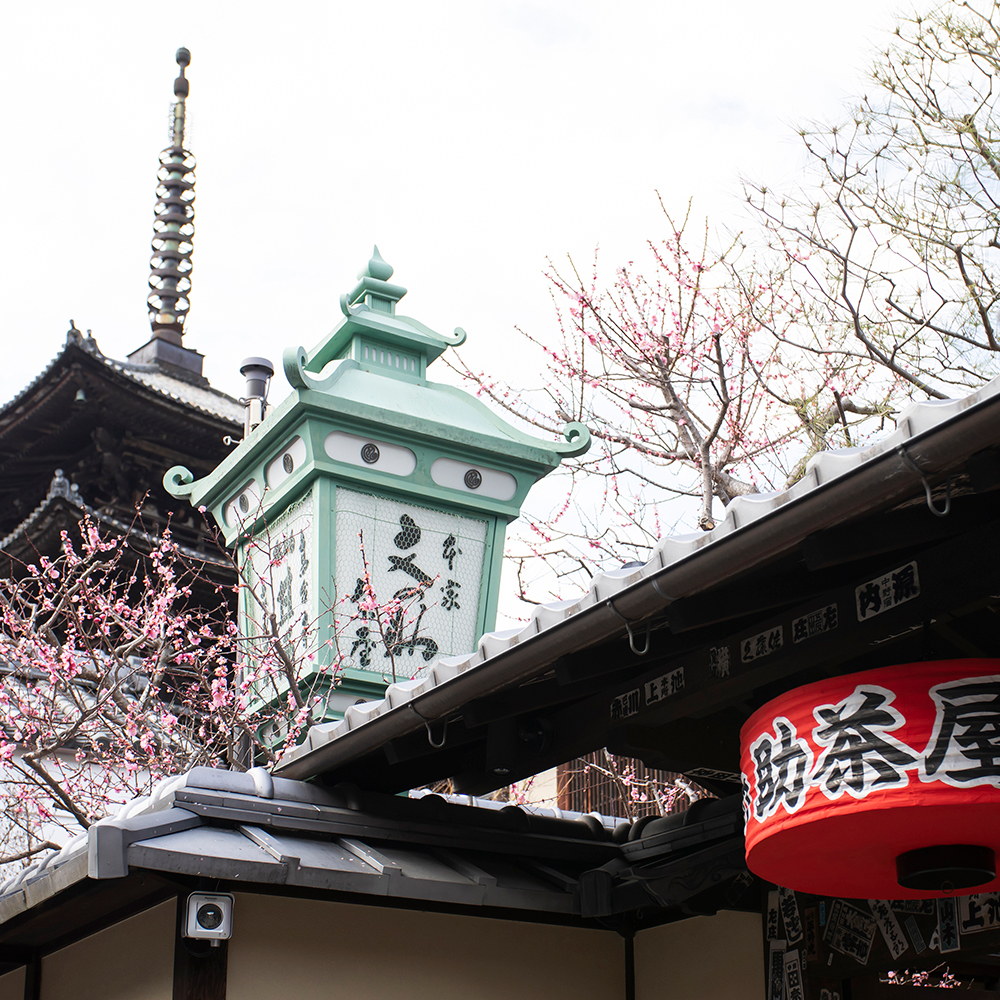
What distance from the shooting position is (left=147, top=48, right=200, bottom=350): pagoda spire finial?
24922 mm

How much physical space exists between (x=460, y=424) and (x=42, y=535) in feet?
44.2

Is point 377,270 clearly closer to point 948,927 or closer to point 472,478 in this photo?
point 472,478

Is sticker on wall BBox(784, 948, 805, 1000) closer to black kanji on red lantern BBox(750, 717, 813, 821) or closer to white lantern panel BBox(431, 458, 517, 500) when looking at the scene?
black kanji on red lantern BBox(750, 717, 813, 821)

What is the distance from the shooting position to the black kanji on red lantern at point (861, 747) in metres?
3.41

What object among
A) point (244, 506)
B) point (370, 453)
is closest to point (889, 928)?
point (370, 453)

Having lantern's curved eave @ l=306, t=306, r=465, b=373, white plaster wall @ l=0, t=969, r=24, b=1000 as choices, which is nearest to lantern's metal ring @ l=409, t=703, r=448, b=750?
white plaster wall @ l=0, t=969, r=24, b=1000

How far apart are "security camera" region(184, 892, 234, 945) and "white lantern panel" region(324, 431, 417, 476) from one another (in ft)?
10.5

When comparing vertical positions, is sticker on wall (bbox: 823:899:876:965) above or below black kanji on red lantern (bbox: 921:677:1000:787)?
below

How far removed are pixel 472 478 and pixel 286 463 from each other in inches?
47.1

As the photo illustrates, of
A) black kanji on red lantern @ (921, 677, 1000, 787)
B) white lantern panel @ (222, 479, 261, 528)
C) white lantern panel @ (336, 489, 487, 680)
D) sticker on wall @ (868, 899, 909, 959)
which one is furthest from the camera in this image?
white lantern panel @ (222, 479, 261, 528)

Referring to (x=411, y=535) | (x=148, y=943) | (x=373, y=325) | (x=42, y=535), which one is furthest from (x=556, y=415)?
(x=42, y=535)

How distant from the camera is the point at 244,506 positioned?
27.3 feet

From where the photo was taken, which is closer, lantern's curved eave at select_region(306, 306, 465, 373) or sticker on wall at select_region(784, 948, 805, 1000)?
sticker on wall at select_region(784, 948, 805, 1000)

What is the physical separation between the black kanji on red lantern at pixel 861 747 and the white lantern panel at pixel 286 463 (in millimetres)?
4579
